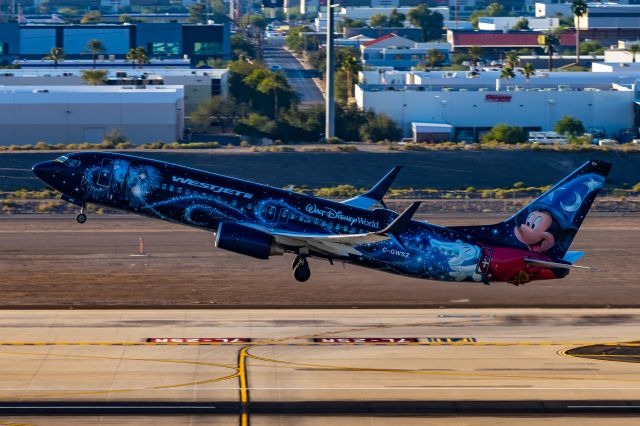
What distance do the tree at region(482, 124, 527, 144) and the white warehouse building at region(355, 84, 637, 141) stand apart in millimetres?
6328

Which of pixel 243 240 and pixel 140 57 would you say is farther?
pixel 140 57

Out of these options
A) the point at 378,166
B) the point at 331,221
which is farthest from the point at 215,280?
the point at 378,166

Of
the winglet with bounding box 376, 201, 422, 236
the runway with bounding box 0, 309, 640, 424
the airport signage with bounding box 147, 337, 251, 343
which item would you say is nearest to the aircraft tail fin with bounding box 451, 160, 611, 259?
the runway with bounding box 0, 309, 640, 424

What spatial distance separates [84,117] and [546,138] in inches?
1932

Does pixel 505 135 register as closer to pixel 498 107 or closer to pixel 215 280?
pixel 498 107

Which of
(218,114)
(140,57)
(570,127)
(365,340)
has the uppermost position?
(140,57)

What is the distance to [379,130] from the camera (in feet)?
445

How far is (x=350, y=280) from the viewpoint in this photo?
61.6 m

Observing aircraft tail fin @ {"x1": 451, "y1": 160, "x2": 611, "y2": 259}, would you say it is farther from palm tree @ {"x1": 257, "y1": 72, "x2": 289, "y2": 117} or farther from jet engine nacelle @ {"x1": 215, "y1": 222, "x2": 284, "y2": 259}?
palm tree @ {"x1": 257, "y1": 72, "x2": 289, "y2": 117}

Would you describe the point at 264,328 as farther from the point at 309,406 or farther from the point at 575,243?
the point at 575,243

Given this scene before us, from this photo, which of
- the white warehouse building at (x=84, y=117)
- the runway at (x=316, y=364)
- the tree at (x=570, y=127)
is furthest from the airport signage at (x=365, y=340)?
the tree at (x=570, y=127)

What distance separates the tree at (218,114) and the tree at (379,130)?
16.8m

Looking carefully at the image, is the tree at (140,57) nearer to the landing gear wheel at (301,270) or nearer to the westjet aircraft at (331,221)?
the westjet aircraft at (331,221)

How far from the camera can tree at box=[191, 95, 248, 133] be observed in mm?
142375
